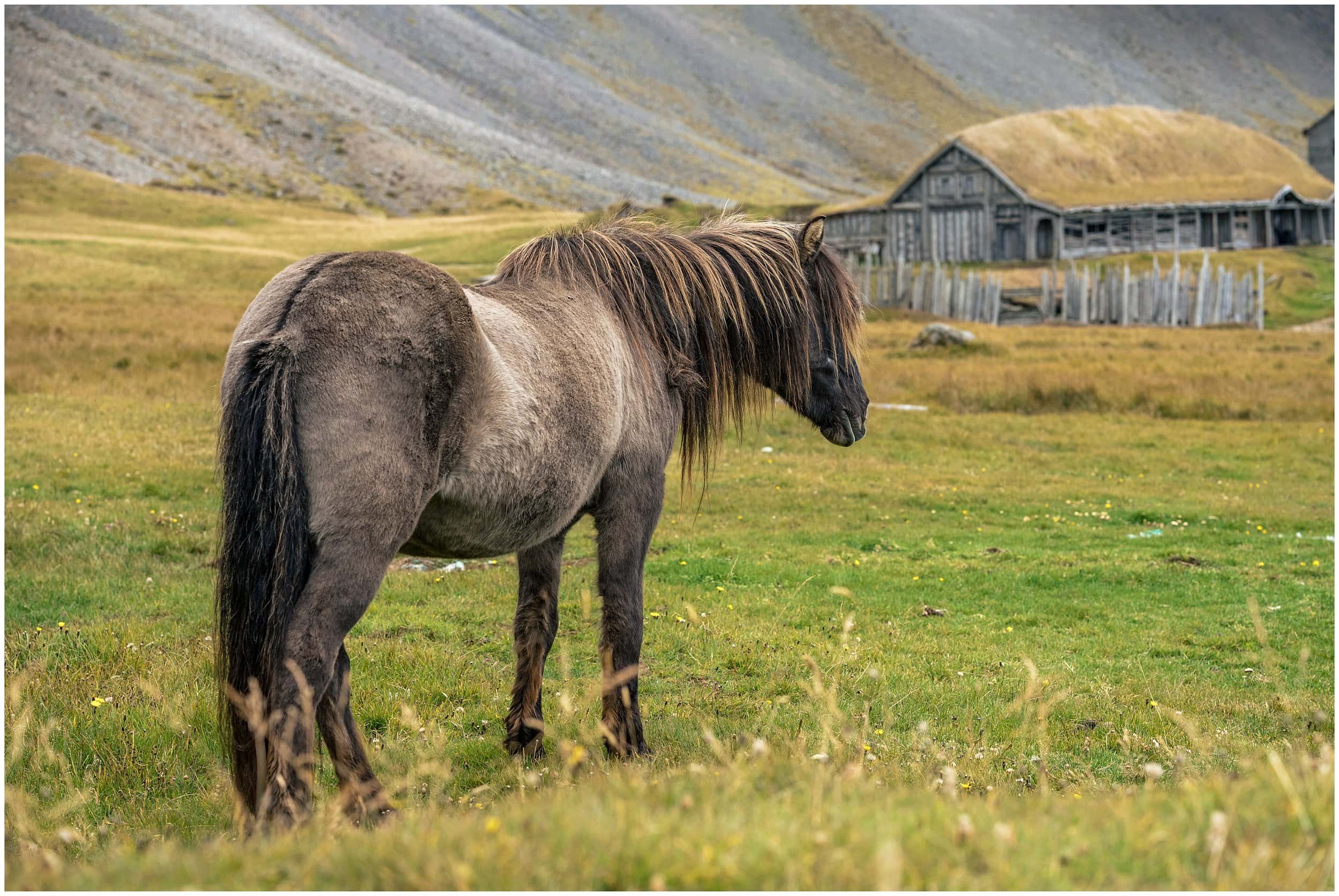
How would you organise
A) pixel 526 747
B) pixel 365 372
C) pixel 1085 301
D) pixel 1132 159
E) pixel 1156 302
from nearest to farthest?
pixel 365 372 → pixel 526 747 → pixel 1156 302 → pixel 1085 301 → pixel 1132 159

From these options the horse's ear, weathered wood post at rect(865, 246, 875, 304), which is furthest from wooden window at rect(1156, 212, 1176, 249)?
the horse's ear

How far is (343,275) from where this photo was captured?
165 inches

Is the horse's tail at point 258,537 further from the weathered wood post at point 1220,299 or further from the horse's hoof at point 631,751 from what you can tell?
the weathered wood post at point 1220,299

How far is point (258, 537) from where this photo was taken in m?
3.95

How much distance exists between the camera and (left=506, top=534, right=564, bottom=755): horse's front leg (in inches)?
231

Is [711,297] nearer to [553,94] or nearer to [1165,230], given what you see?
[1165,230]

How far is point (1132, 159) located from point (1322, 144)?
51.2m

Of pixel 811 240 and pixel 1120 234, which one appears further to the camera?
pixel 1120 234

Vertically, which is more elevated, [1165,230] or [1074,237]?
[1165,230]

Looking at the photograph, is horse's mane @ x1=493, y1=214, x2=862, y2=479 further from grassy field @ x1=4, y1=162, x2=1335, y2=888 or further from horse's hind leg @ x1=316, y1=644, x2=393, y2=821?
horse's hind leg @ x1=316, y1=644, x2=393, y2=821

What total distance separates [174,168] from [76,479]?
81908mm

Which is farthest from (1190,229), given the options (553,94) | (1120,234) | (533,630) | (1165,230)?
(553,94)

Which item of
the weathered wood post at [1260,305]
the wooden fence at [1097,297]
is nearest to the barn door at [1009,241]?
the wooden fence at [1097,297]

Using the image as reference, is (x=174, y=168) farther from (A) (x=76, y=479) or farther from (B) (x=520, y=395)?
(B) (x=520, y=395)
